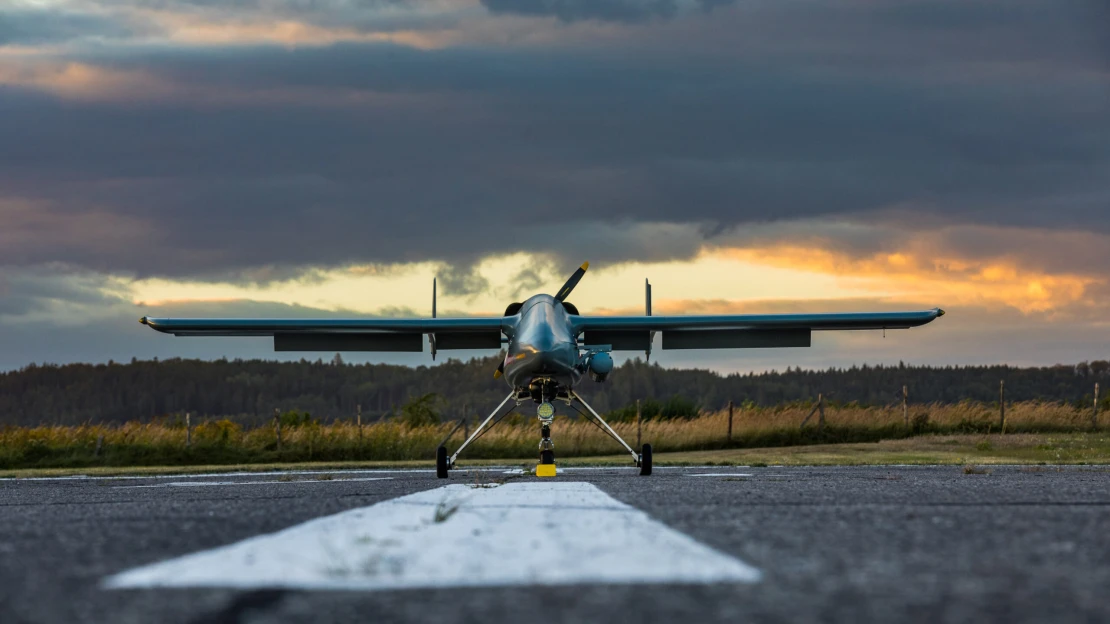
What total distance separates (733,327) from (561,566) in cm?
2025

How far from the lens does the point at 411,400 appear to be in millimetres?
47000

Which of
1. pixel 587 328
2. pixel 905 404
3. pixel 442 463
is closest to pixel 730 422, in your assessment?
pixel 905 404

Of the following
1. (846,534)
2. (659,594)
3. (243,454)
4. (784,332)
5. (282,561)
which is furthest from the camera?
(243,454)

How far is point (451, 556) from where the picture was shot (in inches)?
131

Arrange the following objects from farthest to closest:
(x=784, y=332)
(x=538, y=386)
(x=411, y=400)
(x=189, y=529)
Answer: (x=411, y=400) → (x=784, y=332) → (x=538, y=386) → (x=189, y=529)

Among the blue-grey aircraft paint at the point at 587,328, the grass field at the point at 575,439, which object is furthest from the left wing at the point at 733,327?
the grass field at the point at 575,439

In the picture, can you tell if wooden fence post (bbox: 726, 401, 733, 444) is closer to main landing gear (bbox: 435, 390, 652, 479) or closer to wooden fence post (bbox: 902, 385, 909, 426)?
wooden fence post (bbox: 902, 385, 909, 426)

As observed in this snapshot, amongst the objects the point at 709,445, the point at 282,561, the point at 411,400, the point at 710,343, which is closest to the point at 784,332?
the point at 710,343

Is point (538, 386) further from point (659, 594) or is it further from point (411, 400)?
point (411, 400)

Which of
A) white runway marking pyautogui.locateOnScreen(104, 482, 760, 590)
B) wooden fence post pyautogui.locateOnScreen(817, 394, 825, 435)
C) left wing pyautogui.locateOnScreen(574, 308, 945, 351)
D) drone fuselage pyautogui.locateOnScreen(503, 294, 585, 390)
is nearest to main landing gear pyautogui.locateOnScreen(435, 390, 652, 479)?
drone fuselage pyautogui.locateOnScreen(503, 294, 585, 390)

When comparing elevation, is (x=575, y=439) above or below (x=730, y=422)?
below

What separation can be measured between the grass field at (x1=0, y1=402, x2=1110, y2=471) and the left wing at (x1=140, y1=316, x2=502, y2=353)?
10156 mm

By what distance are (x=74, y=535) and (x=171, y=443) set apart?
34.7 m

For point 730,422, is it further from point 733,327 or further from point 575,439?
point 733,327
